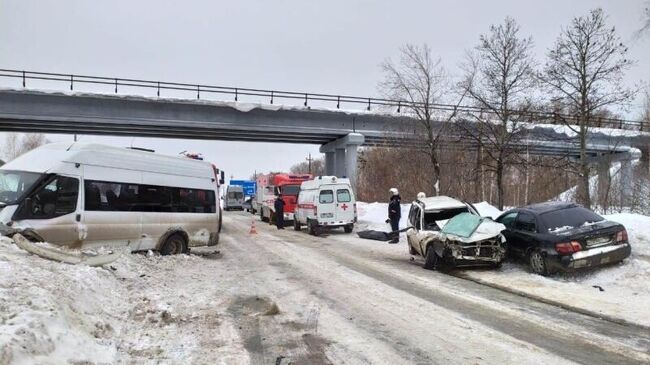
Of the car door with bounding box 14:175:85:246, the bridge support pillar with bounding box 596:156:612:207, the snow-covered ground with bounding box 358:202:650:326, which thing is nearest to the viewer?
the snow-covered ground with bounding box 358:202:650:326

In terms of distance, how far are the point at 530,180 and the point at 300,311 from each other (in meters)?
34.5

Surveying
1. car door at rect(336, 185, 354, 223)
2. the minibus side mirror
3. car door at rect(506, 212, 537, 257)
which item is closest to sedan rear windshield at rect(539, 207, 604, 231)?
car door at rect(506, 212, 537, 257)

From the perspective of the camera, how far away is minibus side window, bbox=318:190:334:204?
2397 centimetres

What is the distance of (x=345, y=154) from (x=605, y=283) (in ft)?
92.7

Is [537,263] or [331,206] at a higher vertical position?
[331,206]

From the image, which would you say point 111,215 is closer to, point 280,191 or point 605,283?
point 605,283

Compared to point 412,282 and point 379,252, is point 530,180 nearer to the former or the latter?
point 379,252

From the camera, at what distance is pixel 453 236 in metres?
12.4

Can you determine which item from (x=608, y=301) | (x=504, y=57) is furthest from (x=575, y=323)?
(x=504, y=57)

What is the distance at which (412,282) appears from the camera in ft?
35.4

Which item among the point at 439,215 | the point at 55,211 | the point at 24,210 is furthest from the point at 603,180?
the point at 24,210

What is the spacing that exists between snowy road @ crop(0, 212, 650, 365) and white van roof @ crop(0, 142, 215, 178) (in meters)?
2.36

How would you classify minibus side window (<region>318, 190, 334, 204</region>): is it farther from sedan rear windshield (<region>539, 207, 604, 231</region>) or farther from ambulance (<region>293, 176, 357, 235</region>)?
sedan rear windshield (<region>539, 207, 604, 231</region>)

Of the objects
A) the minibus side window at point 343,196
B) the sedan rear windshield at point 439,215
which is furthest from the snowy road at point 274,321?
the minibus side window at point 343,196
